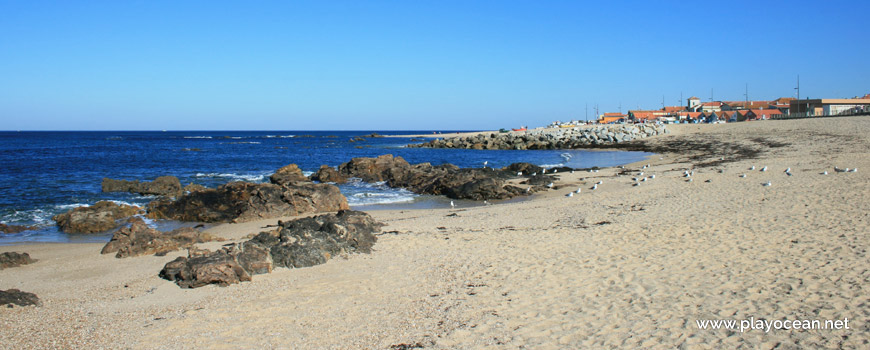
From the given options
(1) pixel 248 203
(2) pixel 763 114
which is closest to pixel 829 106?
(2) pixel 763 114

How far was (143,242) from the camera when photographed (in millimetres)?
10133

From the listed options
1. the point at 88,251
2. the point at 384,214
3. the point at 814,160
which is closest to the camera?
the point at 88,251

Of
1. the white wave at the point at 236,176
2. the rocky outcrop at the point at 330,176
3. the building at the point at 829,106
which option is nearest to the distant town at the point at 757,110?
the building at the point at 829,106

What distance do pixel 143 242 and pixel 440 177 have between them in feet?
39.1

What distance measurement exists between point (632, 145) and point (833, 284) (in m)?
39.2

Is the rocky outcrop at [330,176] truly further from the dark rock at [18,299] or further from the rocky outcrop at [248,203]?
the dark rock at [18,299]

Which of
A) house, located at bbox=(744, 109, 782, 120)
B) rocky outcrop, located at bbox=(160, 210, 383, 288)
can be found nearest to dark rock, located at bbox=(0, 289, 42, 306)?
rocky outcrop, located at bbox=(160, 210, 383, 288)

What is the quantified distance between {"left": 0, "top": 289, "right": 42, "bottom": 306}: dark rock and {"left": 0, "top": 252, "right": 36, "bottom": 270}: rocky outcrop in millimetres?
2964

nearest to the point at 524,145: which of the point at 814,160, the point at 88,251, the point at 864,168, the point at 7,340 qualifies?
the point at 814,160

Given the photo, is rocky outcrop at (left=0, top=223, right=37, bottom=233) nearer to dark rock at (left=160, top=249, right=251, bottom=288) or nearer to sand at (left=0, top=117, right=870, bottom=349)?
sand at (left=0, top=117, right=870, bottom=349)

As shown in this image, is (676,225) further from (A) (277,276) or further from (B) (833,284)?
(A) (277,276)

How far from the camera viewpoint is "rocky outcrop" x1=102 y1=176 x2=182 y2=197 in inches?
794

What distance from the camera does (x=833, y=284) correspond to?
21.9ft

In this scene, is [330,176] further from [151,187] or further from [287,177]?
[151,187]
